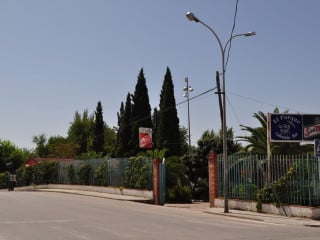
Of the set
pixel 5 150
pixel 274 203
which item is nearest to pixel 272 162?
pixel 274 203

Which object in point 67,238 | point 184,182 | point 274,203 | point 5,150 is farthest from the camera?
point 5,150

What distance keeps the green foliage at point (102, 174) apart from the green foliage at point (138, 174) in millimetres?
3675

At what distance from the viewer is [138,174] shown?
3322cm

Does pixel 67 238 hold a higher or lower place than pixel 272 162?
lower

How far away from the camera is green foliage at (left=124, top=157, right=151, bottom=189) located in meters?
32.5

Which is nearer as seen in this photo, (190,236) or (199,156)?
(190,236)

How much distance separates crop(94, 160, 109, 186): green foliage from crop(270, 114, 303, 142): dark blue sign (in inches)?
696

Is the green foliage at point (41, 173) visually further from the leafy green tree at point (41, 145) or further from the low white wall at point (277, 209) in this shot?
the leafy green tree at point (41, 145)

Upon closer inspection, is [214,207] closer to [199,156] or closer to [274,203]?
[274,203]

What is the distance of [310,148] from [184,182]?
26.6 ft

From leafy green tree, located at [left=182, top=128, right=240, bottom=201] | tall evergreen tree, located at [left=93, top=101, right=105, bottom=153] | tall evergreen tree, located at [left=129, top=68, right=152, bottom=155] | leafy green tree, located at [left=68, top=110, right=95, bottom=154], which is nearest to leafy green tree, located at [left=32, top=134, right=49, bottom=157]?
leafy green tree, located at [left=68, top=110, right=95, bottom=154]

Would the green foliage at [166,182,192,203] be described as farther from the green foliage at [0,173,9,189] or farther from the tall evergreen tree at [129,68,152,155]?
the green foliage at [0,173,9,189]

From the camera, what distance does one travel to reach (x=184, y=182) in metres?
32.2

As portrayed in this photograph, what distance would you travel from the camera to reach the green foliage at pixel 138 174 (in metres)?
32.5
